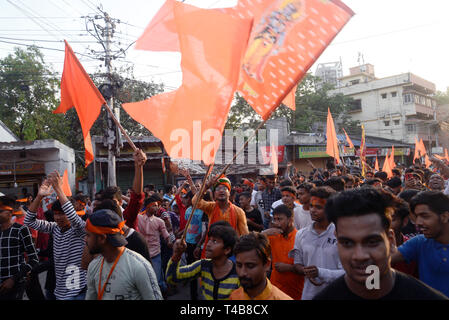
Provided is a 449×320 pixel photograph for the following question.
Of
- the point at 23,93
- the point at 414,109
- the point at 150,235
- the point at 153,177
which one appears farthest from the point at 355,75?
the point at 150,235

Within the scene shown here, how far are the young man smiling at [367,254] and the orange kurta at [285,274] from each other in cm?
158

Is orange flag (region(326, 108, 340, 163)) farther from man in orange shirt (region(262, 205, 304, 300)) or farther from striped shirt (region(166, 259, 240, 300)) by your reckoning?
striped shirt (region(166, 259, 240, 300))

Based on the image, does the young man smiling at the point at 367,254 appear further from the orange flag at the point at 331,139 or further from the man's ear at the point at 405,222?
the orange flag at the point at 331,139

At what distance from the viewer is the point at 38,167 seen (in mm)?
15250

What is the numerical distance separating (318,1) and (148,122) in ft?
5.56

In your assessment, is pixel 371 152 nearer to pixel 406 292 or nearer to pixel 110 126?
pixel 110 126

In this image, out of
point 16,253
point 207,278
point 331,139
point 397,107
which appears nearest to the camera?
point 207,278

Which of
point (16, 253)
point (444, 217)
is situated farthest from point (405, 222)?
point (16, 253)

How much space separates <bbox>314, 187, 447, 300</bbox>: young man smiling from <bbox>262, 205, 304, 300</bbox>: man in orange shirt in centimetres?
155

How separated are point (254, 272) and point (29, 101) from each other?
2910 cm

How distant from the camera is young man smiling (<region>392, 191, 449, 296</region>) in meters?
2.28

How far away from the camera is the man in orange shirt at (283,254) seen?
297cm

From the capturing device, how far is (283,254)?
3.19 metres

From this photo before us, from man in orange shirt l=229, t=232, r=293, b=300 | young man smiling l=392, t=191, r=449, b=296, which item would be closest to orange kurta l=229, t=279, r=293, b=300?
man in orange shirt l=229, t=232, r=293, b=300
